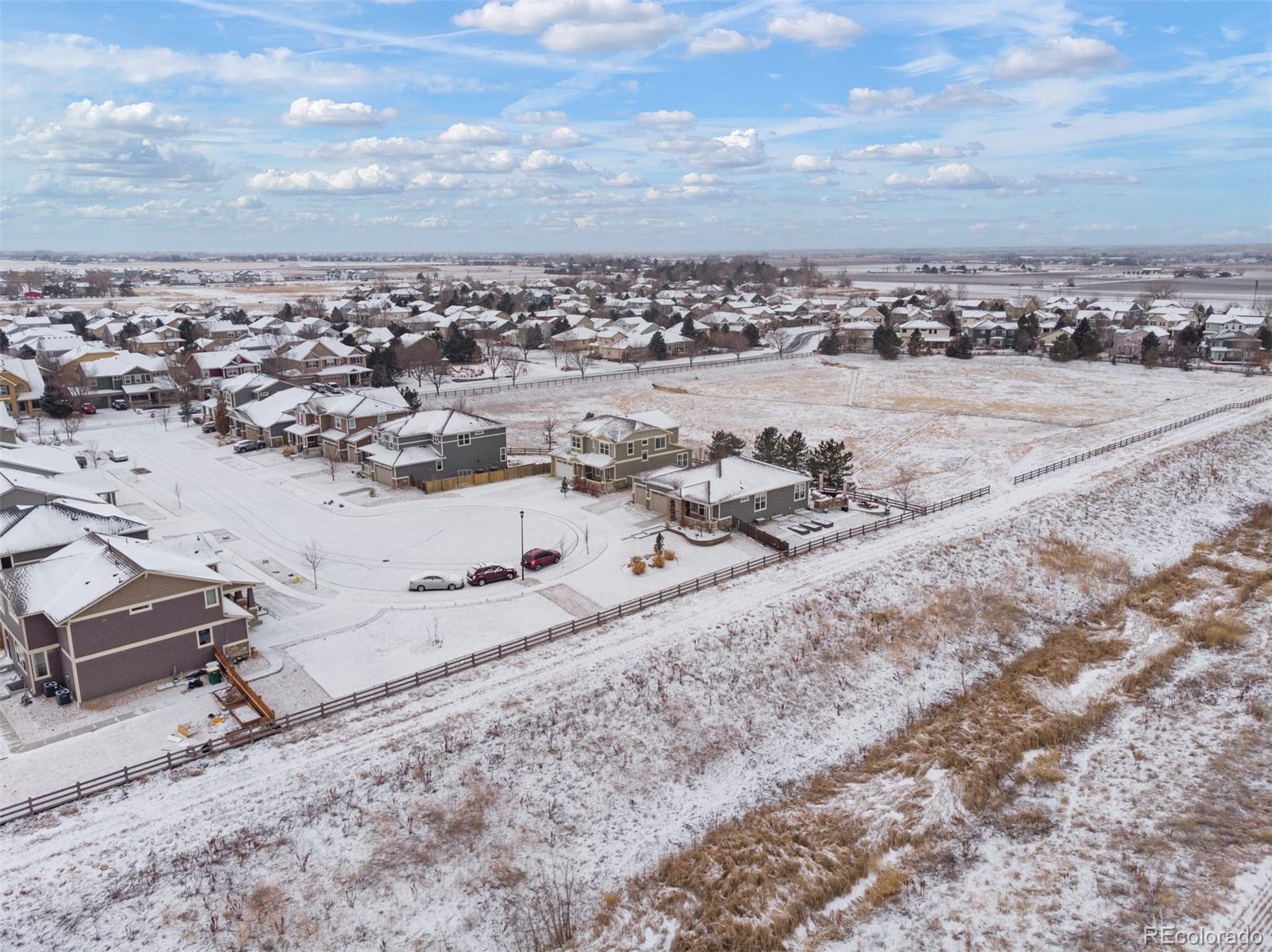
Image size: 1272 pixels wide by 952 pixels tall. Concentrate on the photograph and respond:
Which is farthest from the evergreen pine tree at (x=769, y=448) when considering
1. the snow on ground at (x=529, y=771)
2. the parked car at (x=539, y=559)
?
the parked car at (x=539, y=559)

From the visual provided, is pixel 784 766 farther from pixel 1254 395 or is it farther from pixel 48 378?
pixel 48 378

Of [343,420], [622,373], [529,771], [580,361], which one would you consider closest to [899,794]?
[529,771]

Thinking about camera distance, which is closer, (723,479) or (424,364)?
(723,479)

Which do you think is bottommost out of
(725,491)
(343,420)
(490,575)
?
(490,575)

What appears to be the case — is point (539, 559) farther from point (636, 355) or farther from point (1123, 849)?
point (636, 355)

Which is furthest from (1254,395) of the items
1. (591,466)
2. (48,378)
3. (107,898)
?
(48,378)

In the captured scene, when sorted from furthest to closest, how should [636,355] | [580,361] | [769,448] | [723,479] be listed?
[636,355] → [580,361] → [769,448] → [723,479]
